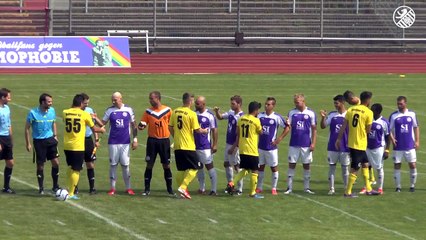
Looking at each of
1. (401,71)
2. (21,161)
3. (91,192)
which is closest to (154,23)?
→ (401,71)

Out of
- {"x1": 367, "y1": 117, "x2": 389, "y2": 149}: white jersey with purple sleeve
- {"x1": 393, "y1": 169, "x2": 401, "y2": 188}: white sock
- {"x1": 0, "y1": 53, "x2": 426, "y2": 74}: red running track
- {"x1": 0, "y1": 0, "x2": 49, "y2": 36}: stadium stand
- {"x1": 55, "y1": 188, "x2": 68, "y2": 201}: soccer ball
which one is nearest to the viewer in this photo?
{"x1": 55, "y1": 188, "x2": 68, "y2": 201}: soccer ball

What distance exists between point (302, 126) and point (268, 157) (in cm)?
102

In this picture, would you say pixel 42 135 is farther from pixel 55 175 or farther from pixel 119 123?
pixel 119 123

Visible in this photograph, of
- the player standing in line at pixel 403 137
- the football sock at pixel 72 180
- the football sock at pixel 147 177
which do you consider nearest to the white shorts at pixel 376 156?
the player standing in line at pixel 403 137

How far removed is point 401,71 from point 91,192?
114 ft

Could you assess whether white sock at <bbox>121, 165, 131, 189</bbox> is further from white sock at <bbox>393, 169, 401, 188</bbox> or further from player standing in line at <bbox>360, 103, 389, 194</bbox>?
white sock at <bbox>393, 169, 401, 188</bbox>

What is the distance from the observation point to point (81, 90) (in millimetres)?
45562

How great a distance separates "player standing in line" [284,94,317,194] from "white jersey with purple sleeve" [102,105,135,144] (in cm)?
345

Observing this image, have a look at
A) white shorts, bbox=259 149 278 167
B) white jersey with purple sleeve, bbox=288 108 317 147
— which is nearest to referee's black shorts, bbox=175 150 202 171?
white shorts, bbox=259 149 278 167

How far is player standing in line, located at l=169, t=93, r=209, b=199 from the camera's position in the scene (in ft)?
79.3

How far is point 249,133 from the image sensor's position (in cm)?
2433

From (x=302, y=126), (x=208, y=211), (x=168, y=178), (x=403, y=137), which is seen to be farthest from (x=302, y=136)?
(x=208, y=211)

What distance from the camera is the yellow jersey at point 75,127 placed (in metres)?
23.8

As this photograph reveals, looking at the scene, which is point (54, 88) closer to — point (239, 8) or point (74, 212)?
point (239, 8)
